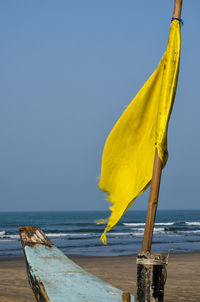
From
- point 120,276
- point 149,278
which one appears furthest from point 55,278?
point 120,276

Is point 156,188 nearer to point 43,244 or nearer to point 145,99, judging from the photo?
point 145,99

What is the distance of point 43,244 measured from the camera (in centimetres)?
669

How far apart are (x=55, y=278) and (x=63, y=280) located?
0.37 ft

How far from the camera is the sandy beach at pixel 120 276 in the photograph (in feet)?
32.5

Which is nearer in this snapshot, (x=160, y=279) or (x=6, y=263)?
(x=160, y=279)

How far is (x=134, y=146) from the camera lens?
452 centimetres

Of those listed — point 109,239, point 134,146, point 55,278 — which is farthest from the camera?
point 109,239

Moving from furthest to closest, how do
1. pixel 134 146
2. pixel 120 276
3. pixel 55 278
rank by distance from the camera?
pixel 120 276
pixel 55 278
pixel 134 146

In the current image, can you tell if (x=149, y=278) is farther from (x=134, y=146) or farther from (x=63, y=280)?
(x=63, y=280)

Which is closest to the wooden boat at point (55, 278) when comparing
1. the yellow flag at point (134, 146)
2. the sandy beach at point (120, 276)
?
the yellow flag at point (134, 146)

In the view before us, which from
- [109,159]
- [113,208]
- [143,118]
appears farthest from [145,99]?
[113,208]

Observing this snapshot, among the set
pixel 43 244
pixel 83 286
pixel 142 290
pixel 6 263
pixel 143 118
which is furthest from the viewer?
pixel 6 263

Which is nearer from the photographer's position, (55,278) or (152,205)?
(152,205)

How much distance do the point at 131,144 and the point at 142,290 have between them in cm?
135
